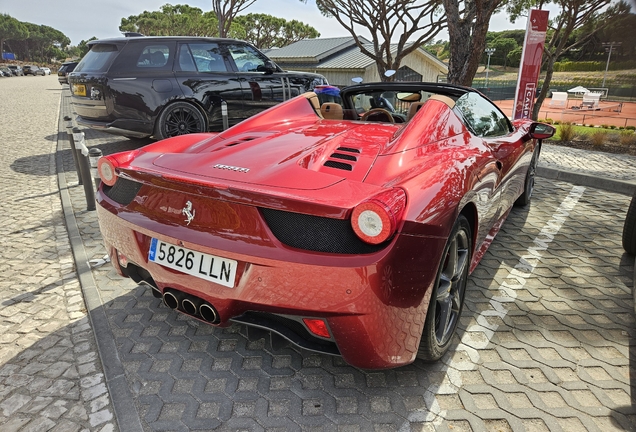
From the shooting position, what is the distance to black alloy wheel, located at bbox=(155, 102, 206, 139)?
6824mm

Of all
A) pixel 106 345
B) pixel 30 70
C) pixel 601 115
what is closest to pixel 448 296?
pixel 106 345

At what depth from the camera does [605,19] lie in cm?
1463

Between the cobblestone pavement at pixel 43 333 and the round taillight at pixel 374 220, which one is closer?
the round taillight at pixel 374 220

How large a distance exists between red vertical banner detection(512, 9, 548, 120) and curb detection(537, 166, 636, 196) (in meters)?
2.67

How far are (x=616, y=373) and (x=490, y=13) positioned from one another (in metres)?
7.68

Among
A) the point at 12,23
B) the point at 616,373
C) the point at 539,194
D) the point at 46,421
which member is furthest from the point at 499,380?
the point at 12,23

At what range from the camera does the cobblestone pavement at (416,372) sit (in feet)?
6.57

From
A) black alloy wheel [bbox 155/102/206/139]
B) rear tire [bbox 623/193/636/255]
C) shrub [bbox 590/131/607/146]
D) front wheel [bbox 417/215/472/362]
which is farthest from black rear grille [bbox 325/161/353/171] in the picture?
shrub [bbox 590/131/607/146]

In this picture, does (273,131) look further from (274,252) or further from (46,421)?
(46,421)

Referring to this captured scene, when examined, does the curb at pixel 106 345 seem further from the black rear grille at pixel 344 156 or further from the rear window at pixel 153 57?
the rear window at pixel 153 57

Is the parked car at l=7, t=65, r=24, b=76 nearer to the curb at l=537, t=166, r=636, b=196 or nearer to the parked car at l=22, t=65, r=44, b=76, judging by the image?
the parked car at l=22, t=65, r=44, b=76

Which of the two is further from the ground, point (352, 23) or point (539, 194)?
point (352, 23)

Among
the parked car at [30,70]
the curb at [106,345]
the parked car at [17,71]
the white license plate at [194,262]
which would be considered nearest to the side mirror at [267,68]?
the curb at [106,345]

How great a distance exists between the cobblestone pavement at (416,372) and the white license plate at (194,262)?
25.0 inches
